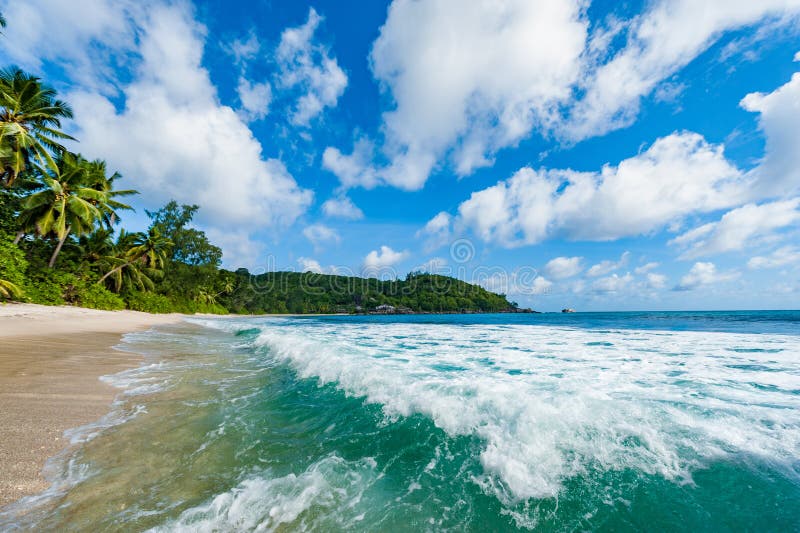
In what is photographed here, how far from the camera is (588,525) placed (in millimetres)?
2350

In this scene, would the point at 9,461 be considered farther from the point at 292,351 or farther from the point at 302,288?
the point at 302,288

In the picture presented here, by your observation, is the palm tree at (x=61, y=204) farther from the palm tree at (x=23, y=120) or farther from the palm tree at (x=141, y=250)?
the palm tree at (x=141, y=250)

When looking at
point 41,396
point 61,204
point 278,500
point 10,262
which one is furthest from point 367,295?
point 278,500

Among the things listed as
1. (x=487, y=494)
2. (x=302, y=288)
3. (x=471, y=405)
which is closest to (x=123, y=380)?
(x=471, y=405)

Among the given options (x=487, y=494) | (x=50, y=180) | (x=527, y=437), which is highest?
(x=50, y=180)

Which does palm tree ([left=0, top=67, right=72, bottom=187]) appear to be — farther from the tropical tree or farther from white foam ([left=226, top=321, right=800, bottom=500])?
white foam ([left=226, top=321, right=800, bottom=500])

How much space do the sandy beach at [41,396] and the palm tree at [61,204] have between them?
1449 cm

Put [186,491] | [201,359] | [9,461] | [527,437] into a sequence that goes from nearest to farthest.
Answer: [186,491], [9,461], [527,437], [201,359]

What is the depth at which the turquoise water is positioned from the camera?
95.7 inches

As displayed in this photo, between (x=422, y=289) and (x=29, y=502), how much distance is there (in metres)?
130

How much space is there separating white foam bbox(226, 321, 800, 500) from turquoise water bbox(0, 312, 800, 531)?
26 millimetres

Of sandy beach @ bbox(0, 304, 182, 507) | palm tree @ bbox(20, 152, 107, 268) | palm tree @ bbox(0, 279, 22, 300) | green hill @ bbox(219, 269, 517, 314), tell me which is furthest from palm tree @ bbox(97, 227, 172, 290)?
green hill @ bbox(219, 269, 517, 314)

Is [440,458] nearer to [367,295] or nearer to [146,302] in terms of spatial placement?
[146,302]

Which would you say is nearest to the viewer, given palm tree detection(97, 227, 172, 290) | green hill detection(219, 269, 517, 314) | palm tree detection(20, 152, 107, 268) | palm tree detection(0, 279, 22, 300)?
palm tree detection(0, 279, 22, 300)
